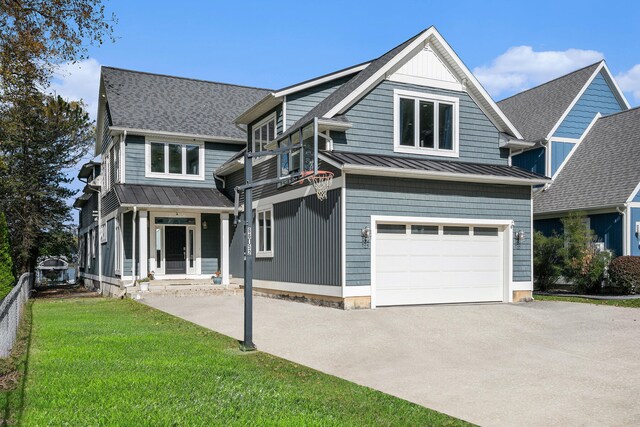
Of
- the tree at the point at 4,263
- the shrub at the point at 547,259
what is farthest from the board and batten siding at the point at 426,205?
the tree at the point at 4,263

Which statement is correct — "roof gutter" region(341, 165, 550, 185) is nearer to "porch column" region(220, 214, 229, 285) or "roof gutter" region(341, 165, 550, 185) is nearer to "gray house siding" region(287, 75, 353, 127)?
"gray house siding" region(287, 75, 353, 127)

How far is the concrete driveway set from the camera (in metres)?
6.29

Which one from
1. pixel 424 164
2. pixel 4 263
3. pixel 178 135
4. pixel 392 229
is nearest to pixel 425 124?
pixel 424 164

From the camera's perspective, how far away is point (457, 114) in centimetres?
1720

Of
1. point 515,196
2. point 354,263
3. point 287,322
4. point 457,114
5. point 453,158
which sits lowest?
point 287,322

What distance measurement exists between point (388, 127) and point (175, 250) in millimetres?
10129

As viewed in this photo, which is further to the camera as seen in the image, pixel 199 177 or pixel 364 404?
pixel 199 177

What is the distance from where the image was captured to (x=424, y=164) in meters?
15.8

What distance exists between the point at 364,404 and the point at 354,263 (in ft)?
27.8

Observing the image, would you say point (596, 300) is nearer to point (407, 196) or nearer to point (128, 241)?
point (407, 196)

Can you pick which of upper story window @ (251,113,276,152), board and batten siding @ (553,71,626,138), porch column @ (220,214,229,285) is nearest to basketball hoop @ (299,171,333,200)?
upper story window @ (251,113,276,152)

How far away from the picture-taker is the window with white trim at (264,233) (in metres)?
18.9

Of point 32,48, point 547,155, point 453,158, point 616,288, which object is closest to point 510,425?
point 453,158

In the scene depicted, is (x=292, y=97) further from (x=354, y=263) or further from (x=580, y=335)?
(x=580, y=335)
